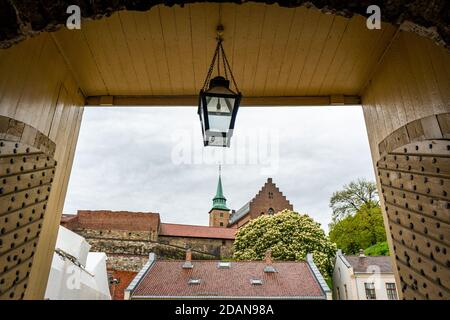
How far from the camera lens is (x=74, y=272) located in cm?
936

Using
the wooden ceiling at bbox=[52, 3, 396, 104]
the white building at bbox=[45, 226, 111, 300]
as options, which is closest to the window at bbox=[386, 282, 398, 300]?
the white building at bbox=[45, 226, 111, 300]

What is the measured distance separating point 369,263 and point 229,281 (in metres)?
9.74

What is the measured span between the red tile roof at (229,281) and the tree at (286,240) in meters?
6.85

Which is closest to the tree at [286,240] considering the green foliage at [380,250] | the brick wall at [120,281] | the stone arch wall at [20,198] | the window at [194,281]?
the green foliage at [380,250]

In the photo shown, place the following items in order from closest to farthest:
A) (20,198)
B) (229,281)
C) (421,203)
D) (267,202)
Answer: (421,203)
(20,198)
(229,281)
(267,202)

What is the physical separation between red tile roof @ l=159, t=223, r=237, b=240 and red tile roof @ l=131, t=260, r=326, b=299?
2153 centimetres

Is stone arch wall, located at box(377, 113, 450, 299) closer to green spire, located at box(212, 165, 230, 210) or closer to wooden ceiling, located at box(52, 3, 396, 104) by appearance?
wooden ceiling, located at box(52, 3, 396, 104)

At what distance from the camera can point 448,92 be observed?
2.27 meters

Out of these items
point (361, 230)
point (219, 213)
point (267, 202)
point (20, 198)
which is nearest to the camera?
point (20, 198)

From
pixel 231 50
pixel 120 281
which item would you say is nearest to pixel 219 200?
pixel 120 281

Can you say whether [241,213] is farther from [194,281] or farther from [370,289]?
[194,281]

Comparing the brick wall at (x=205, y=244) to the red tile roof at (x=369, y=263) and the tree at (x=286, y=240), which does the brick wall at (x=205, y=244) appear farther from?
the red tile roof at (x=369, y=263)

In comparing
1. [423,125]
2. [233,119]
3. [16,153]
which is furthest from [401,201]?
[16,153]

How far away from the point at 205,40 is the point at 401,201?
7.64 ft
